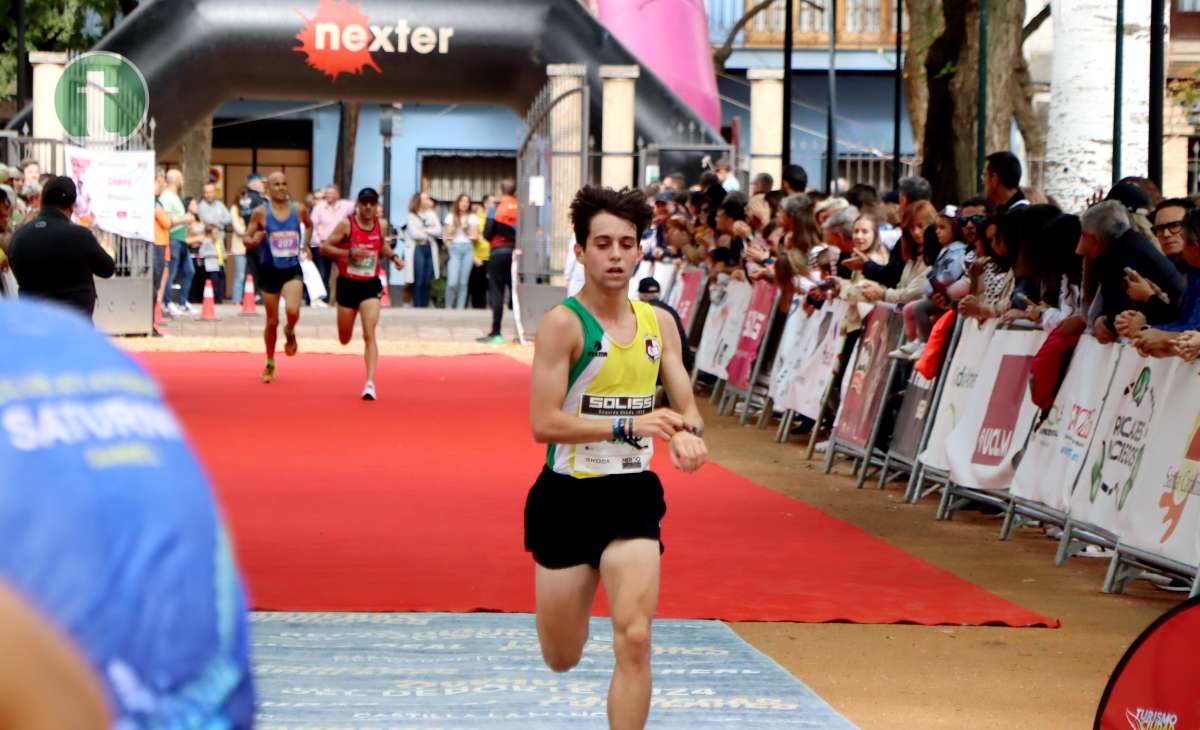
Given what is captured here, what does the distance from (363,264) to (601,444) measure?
12374 mm

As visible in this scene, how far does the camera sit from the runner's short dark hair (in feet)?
20.3

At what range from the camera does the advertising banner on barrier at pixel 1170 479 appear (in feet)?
27.9

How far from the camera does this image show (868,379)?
13836 millimetres

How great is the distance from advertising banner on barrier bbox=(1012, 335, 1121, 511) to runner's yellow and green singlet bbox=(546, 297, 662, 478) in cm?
436

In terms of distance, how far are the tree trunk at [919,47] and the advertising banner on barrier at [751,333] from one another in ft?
7.28

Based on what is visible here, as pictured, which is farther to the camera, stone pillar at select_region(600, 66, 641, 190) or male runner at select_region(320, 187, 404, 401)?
stone pillar at select_region(600, 66, 641, 190)

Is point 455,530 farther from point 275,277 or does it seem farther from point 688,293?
point 688,293

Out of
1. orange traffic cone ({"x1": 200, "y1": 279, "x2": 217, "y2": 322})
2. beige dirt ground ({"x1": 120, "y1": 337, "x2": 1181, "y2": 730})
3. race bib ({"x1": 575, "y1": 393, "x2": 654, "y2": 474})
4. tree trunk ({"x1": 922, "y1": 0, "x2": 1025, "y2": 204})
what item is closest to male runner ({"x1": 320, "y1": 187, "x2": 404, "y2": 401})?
tree trunk ({"x1": 922, "y1": 0, "x2": 1025, "y2": 204})

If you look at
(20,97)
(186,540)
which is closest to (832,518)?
(186,540)

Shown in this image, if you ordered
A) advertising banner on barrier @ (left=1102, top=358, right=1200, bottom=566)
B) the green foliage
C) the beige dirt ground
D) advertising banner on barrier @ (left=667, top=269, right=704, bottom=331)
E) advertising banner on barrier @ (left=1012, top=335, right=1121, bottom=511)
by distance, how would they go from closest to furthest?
the beige dirt ground, advertising banner on barrier @ (left=1102, top=358, right=1200, bottom=566), advertising banner on barrier @ (left=1012, top=335, right=1121, bottom=511), advertising banner on barrier @ (left=667, top=269, right=704, bottom=331), the green foliage

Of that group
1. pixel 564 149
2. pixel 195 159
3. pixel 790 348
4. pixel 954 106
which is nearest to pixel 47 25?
pixel 195 159

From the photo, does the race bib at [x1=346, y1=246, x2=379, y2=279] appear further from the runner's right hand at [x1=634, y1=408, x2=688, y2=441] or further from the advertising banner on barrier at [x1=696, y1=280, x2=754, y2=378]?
the runner's right hand at [x1=634, y1=408, x2=688, y2=441]

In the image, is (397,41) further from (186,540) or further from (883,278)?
(186,540)

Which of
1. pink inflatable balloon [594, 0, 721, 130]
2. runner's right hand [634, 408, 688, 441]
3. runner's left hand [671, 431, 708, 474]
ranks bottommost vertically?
runner's left hand [671, 431, 708, 474]
